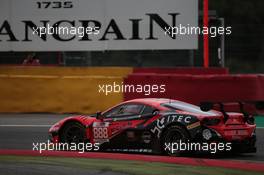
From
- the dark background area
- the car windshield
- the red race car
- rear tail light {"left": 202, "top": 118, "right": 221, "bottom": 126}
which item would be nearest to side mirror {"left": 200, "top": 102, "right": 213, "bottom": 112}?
the red race car

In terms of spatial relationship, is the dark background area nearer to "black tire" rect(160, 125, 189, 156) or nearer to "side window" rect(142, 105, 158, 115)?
"side window" rect(142, 105, 158, 115)

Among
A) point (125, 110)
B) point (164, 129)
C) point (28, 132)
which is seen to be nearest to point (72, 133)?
point (125, 110)

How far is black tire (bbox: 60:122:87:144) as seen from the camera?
13.6 metres

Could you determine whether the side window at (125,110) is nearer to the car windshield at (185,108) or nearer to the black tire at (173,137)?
the car windshield at (185,108)

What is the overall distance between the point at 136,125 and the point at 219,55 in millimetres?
11893

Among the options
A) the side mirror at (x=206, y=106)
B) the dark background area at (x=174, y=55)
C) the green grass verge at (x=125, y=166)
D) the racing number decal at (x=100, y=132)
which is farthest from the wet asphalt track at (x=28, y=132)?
the dark background area at (x=174, y=55)

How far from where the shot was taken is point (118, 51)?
995 inches

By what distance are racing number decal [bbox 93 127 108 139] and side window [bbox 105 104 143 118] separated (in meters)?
0.25

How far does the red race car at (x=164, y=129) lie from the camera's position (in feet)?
39.9

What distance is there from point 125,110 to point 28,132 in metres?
4.41

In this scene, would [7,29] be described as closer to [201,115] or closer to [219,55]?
[219,55]

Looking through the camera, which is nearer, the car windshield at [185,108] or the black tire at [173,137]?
the black tire at [173,137]

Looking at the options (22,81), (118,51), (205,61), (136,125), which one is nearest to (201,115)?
(136,125)

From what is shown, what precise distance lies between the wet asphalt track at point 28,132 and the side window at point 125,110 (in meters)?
1.58
